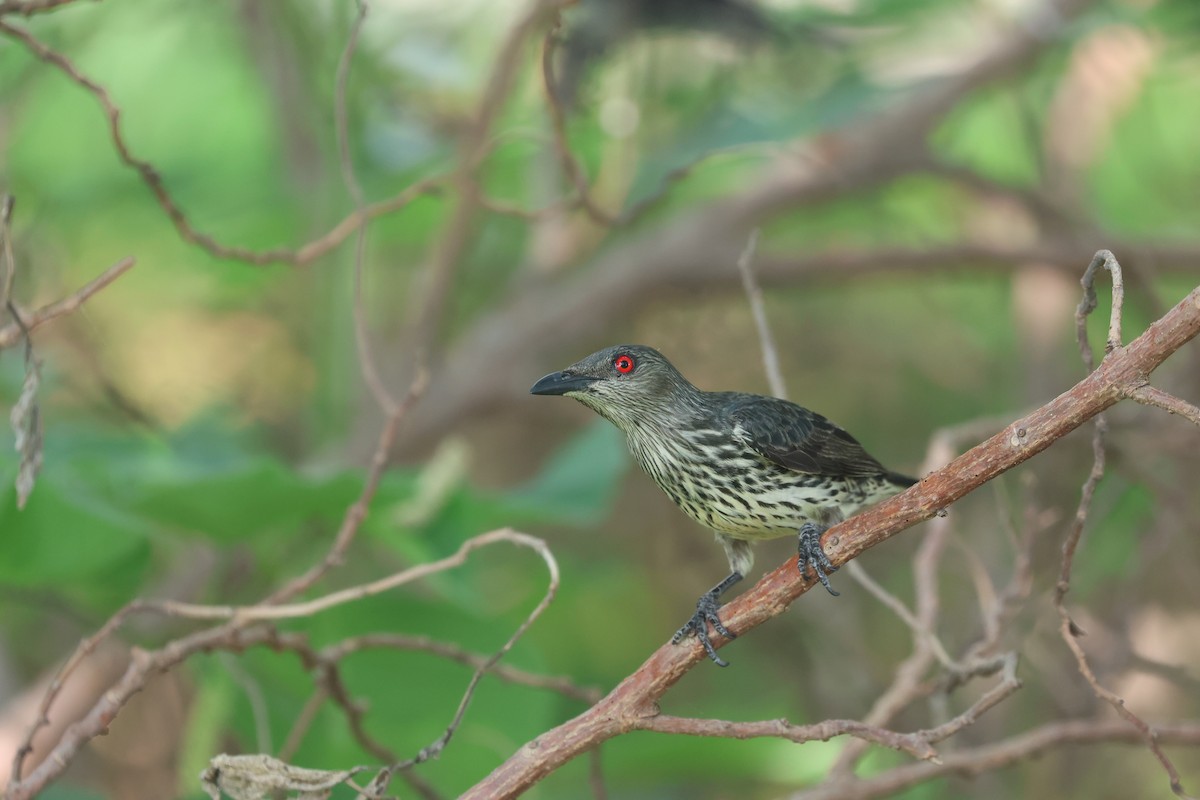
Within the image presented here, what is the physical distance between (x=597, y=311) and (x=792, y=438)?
8.13ft

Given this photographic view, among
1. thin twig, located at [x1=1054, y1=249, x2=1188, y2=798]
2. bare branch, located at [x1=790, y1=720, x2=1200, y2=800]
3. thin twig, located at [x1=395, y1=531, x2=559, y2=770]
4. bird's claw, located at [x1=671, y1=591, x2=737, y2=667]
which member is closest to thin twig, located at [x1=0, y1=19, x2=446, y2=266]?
thin twig, located at [x1=395, y1=531, x2=559, y2=770]

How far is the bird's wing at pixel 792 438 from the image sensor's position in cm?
257

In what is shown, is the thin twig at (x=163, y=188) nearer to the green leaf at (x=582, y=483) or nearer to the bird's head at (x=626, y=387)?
the bird's head at (x=626, y=387)

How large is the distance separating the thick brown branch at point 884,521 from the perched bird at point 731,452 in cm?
60

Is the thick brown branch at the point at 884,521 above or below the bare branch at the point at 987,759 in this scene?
above

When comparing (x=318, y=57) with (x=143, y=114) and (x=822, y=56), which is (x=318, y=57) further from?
(x=822, y=56)

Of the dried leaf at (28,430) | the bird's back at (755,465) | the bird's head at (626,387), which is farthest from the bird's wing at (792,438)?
the dried leaf at (28,430)

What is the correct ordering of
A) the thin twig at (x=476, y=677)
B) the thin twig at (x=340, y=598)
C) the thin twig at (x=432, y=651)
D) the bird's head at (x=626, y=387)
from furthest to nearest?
the bird's head at (x=626, y=387) → the thin twig at (x=432, y=651) → the thin twig at (x=340, y=598) → the thin twig at (x=476, y=677)

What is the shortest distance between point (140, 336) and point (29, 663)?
1.43m

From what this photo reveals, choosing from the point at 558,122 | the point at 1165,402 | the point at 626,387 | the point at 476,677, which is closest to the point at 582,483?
the point at 626,387

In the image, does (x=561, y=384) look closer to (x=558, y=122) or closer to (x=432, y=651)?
(x=558, y=122)

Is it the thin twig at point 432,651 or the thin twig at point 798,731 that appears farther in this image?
the thin twig at point 432,651

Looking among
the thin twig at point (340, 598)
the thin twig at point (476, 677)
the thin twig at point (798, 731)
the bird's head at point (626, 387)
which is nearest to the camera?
the thin twig at point (798, 731)

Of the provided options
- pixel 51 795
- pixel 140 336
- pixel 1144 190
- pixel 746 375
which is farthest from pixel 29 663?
pixel 1144 190
